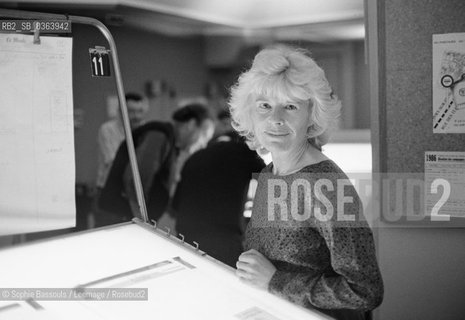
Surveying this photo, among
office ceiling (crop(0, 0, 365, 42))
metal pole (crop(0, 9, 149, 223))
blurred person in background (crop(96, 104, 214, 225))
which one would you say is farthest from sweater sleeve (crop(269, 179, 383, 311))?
office ceiling (crop(0, 0, 365, 42))

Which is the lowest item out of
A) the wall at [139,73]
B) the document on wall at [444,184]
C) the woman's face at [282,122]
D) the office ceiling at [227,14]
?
the document on wall at [444,184]

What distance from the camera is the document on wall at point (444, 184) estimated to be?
4.43 feet

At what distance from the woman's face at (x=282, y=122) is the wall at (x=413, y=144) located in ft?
1.73

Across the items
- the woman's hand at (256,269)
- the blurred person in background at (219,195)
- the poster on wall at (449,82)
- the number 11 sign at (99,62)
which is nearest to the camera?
the woman's hand at (256,269)

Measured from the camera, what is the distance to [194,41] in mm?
5465

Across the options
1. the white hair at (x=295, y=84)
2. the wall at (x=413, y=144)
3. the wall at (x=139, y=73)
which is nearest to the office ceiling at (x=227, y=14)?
the wall at (x=139, y=73)

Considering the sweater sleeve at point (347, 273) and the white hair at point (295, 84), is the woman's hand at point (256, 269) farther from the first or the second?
the white hair at point (295, 84)

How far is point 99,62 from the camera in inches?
45.9

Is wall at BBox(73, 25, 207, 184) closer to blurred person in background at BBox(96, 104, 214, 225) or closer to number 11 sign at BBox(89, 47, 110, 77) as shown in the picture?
blurred person in background at BBox(96, 104, 214, 225)

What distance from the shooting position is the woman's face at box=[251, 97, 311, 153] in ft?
3.16

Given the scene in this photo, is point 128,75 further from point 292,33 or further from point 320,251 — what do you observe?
point 320,251

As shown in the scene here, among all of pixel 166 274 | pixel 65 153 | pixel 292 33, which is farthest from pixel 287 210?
pixel 292 33

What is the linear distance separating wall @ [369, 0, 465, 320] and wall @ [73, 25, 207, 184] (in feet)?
9.96

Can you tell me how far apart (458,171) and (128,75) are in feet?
13.7
